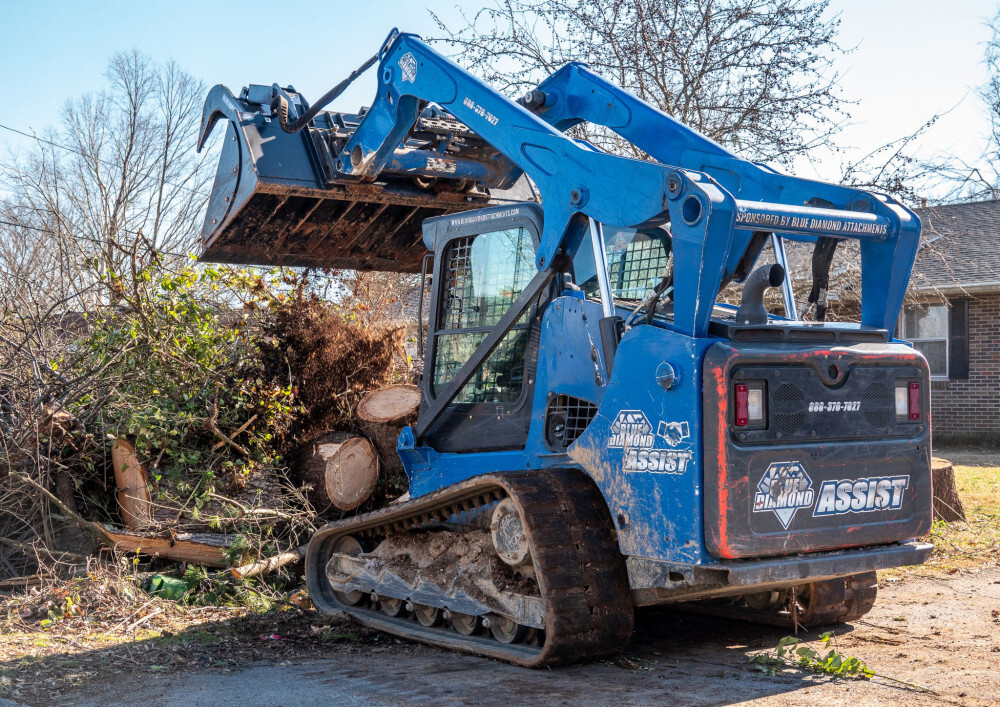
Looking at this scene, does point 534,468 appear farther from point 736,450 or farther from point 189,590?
point 189,590

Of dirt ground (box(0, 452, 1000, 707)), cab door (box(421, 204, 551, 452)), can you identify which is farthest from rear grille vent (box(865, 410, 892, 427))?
cab door (box(421, 204, 551, 452))

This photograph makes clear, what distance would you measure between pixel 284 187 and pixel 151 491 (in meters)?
2.44

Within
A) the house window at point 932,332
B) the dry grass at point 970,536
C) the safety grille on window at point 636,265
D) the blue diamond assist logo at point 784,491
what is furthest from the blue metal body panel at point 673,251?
the house window at point 932,332

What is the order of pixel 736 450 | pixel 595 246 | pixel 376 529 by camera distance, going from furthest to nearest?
pixel 376 529 < pixel 595 246 < pixel 736 450

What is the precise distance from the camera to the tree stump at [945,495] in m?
8.92

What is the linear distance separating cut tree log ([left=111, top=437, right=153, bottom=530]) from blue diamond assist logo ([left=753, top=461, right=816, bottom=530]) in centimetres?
466

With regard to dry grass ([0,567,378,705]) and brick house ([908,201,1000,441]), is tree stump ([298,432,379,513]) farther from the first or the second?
brick house ([908,201,1000,441])

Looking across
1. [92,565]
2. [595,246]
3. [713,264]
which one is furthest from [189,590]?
[713,264]

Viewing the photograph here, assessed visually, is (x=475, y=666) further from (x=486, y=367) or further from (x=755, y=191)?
(x=755, y=191)

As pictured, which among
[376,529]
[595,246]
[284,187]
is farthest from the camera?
[284,187]

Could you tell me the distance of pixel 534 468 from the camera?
545cm

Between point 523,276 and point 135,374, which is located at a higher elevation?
point 523,276

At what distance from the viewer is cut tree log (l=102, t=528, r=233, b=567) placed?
7066 mm

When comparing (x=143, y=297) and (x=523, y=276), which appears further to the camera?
(x=143, y=297)
